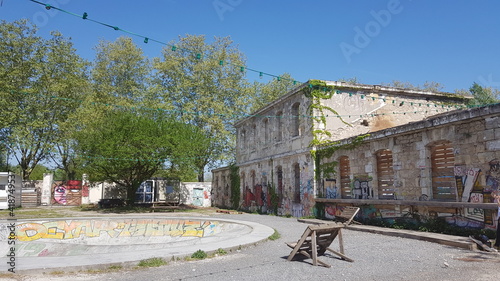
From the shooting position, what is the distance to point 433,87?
37.2 metres

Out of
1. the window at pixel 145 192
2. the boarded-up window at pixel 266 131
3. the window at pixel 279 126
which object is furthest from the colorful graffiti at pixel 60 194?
the window at pixel 279 126

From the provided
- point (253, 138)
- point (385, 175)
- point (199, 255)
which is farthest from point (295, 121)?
point (199, 255)

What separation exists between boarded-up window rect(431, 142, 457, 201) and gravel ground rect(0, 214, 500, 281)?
3.25m

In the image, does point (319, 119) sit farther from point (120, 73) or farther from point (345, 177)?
point (120, 73)

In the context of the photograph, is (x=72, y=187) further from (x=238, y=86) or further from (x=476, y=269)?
(x=476, y=269)

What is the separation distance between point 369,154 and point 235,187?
16273 mm

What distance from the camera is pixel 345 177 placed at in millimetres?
17141

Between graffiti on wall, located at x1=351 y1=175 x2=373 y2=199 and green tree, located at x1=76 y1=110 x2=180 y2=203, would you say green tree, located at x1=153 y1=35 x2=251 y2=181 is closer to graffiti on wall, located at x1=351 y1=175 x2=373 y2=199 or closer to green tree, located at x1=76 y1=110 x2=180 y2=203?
green tree, located at x1=76 y1=110 x2=180 y2=203

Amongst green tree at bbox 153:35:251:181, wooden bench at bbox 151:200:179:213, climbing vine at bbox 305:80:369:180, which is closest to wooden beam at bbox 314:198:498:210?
climbing vine at bbox 305:80:369:180

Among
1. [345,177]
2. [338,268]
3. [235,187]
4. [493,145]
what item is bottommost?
[338,268]

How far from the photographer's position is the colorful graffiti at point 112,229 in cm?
1508

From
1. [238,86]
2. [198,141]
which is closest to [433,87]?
[238,86]

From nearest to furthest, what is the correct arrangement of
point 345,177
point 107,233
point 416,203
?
point 416,203
point 107,233
point 345,177

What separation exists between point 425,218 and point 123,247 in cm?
Result: 1080
